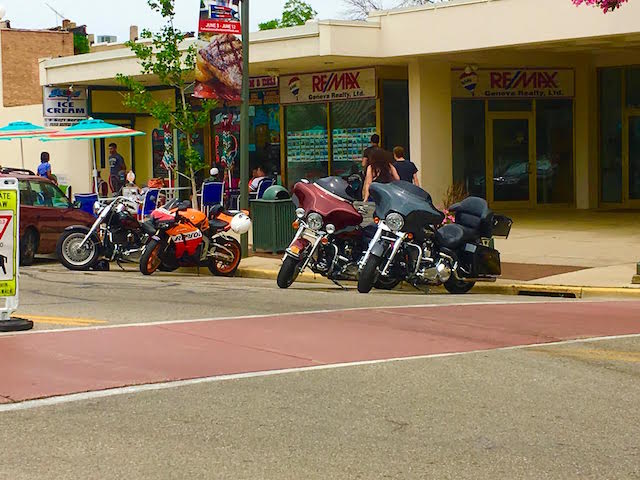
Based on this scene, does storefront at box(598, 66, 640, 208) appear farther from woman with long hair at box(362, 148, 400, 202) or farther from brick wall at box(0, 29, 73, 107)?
brick wall at box(0, 29, 73, 107)

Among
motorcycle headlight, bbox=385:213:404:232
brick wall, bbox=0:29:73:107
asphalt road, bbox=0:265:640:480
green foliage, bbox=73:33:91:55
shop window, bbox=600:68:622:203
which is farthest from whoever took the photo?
green foliage, bbox=73:33:91:55

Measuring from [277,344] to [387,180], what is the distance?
8717mm

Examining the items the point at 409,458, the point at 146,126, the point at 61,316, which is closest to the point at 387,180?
the point at 61,316

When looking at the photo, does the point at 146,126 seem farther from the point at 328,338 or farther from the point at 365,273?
the point at 328,338

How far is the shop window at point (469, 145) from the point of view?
28766mm

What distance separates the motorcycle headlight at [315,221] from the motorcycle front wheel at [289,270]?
1.77 ft

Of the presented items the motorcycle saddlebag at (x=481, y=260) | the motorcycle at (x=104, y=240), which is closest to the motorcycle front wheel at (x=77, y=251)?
the motorcycle at (x=104, y=240)

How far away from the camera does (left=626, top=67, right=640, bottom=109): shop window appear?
29.2 meters

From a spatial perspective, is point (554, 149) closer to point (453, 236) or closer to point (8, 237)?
point (453, 236)

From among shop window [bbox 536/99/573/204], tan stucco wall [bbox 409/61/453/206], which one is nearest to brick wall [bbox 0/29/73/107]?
tan stucco wall [bbox 409/61/453/206]

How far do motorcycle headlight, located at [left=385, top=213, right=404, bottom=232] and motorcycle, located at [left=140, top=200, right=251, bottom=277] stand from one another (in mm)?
3531

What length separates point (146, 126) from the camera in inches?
1431

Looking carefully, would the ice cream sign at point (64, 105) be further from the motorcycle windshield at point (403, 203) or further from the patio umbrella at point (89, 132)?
the motorcycle windshield at point (403, 203)

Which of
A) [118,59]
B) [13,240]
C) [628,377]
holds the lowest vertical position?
[628,377]
